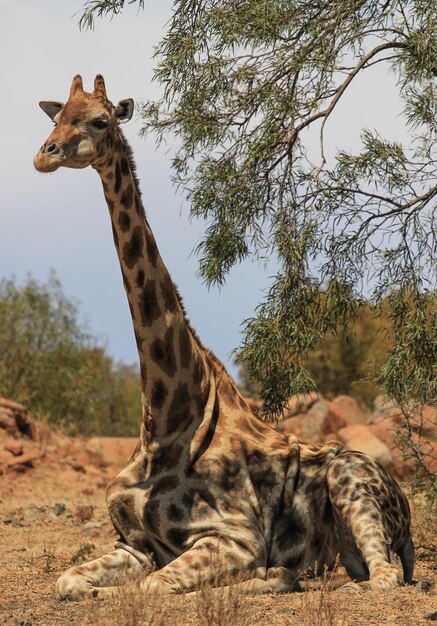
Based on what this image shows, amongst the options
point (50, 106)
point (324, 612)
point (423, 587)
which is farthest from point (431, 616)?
point (50, 106)

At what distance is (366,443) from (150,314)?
16.0 metres

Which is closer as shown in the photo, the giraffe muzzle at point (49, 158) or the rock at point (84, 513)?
the giraffe muzzle at point (49, 158)

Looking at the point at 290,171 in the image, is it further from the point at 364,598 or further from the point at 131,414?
the point at 131,414

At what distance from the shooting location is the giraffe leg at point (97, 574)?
8688mm

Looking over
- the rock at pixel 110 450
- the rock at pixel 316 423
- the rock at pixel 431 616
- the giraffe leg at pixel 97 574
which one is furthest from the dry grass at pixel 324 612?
the rock at pixel 316 423

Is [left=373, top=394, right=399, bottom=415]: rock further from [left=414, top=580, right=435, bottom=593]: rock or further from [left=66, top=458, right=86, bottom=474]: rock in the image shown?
[left=66, top=458, right=86, bottom=474]: rock

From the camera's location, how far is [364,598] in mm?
8078

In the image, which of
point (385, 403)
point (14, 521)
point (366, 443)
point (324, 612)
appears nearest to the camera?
point (324, 612)

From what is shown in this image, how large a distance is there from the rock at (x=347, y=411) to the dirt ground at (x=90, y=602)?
38.0ft

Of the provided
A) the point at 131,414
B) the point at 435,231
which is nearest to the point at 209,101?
the point at 435,231

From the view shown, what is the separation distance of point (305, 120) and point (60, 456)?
12145mm

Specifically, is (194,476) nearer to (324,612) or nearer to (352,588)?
(352,588)

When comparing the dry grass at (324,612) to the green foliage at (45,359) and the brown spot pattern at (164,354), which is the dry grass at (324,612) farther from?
the green foliage at (45,359)

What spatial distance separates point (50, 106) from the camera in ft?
32.0
